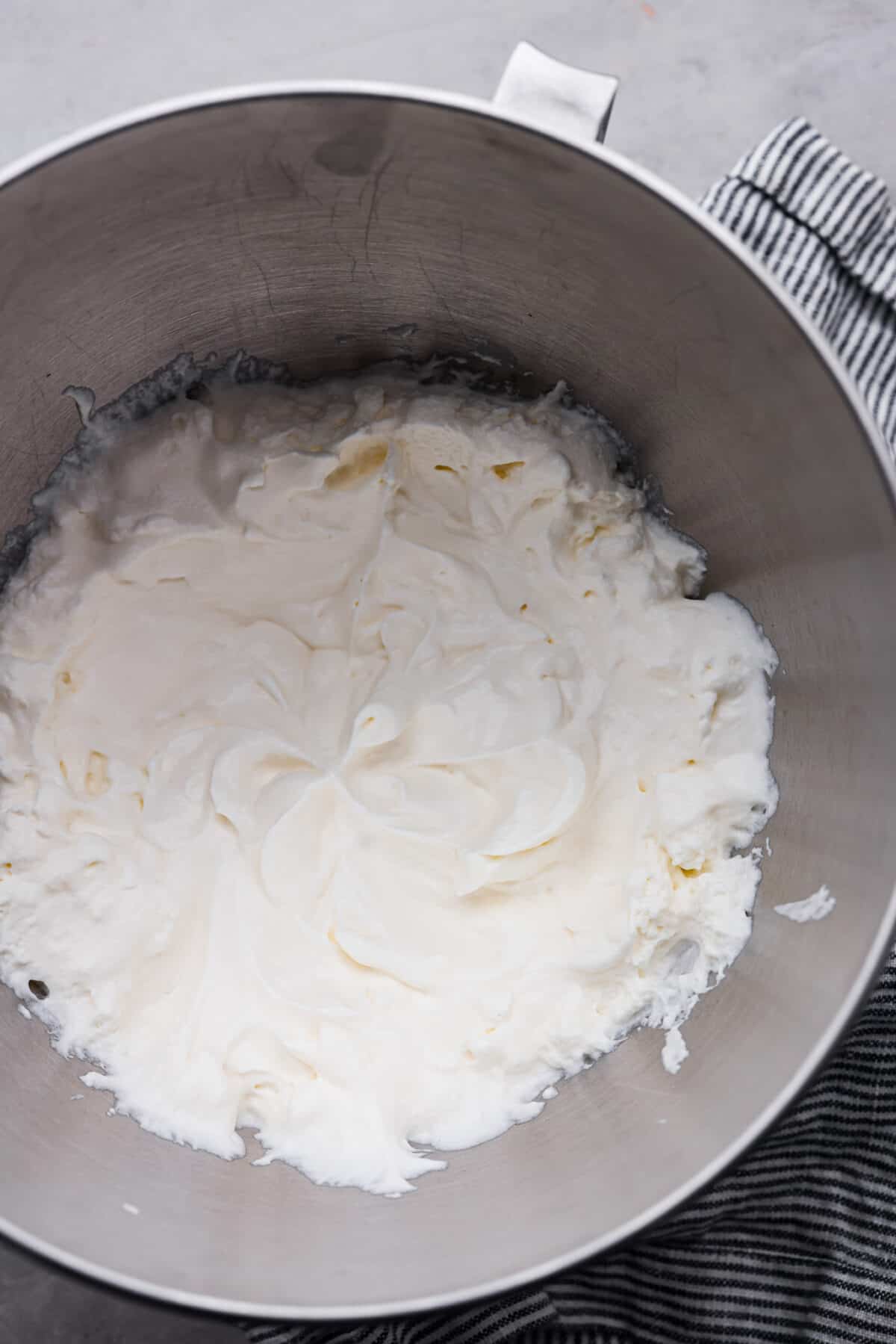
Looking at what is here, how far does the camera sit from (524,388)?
62.5 inches

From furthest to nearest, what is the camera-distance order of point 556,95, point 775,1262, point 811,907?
point 775,1262 < point 811,907 < point 556,95

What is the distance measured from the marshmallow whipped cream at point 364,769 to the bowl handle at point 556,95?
466mm

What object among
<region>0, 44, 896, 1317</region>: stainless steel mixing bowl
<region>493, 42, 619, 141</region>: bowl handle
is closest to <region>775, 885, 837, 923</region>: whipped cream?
<region>0, 44, 896, 1317</region>: stainless steel mixing bowl

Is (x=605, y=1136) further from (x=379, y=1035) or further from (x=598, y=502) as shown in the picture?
(x=598, y=502)

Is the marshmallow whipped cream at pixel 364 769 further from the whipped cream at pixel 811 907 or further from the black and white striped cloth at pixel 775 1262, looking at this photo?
the black and white striped cloth at pixel 775 1262

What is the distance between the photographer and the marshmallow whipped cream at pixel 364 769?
1.49 m

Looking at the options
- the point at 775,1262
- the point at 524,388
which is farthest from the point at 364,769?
the point at 775,1262

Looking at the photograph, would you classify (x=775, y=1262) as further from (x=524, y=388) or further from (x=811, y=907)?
(x=524, y=388)

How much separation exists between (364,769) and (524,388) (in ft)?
2.00

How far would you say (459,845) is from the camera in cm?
157

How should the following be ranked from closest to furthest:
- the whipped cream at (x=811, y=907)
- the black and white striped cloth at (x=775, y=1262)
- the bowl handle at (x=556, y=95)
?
the bowl handle at (x=556, y=95) → the whipped cream at (x=811, y=907) → the black and white striped cloth at (x=775, y=1262)

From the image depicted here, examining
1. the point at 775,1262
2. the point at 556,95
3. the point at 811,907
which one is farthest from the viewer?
the point at 775,1262

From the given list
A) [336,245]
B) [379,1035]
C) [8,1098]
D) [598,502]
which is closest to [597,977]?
[379,1035]

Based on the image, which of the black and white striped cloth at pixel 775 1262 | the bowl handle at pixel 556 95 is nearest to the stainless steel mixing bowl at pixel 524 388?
the bowl handle at pixel 556 95
